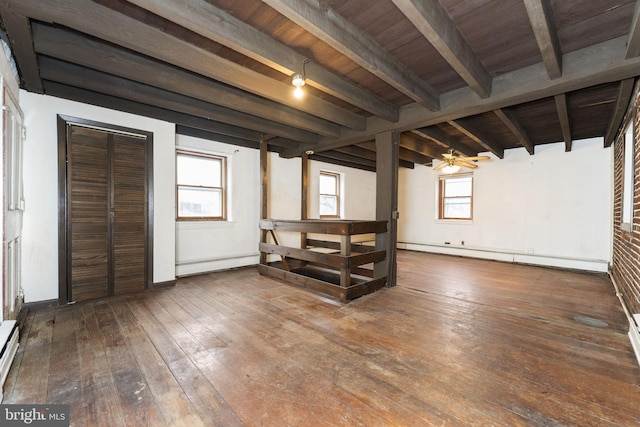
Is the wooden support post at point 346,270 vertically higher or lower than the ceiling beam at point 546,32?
lower

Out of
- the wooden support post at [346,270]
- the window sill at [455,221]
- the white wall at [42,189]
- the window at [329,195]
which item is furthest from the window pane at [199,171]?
the window sill at [455,221]

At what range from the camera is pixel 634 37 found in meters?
1.99

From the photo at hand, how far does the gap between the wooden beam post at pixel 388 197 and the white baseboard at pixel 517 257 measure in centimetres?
375

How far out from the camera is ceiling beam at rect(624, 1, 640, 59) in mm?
1844

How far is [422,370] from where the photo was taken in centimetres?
197

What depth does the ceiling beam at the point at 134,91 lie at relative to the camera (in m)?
2.69

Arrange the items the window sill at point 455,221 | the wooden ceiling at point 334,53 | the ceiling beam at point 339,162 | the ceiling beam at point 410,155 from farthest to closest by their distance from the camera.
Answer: the window sill at point 455,221, the ceiling beam at point 339,162, the ceiling beam at point 410,155, the wooden ceiling at point 334,53

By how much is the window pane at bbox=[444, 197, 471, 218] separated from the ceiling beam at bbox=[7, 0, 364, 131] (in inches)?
228

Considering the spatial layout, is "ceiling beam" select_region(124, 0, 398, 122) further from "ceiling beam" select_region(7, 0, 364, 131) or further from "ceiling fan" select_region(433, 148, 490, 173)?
"ceiling fan" select_region(433, 148, 490, 173)

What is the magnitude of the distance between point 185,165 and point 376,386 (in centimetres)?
448

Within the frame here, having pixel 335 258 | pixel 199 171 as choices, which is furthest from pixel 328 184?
pixel 335 258

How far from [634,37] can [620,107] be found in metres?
2.02

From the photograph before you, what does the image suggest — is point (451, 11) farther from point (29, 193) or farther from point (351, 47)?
point (29, 193)

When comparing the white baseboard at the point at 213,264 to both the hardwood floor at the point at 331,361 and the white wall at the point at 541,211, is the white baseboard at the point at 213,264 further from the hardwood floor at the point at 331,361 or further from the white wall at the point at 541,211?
the white wall at the point at 541,211
